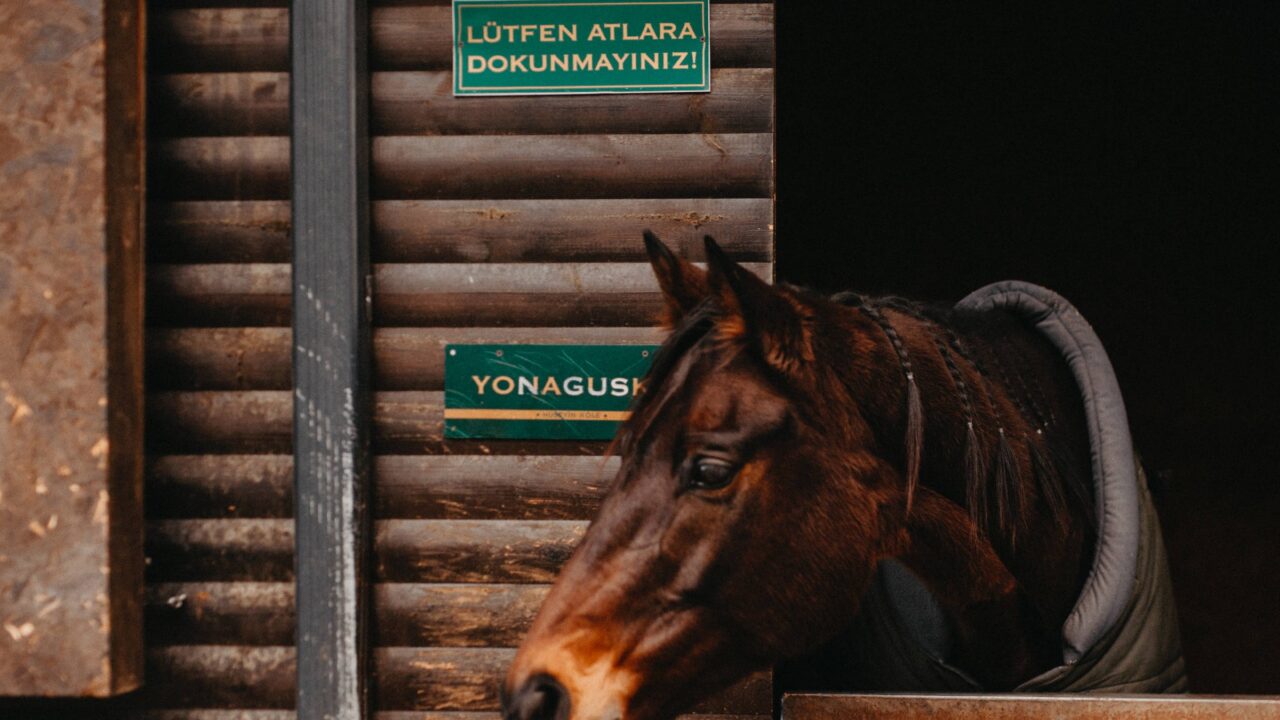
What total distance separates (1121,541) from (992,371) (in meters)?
0.39

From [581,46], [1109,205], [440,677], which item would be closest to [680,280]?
[581,46]

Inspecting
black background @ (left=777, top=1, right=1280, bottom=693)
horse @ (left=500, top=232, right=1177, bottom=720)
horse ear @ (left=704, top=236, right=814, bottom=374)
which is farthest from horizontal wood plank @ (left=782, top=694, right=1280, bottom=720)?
black background @ (left=777, top=1, right=1280, bottom=693)

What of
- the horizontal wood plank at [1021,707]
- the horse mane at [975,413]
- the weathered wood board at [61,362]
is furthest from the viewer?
the weathered wood board at [61,362]

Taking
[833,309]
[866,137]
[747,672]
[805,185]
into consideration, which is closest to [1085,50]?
[866,137]

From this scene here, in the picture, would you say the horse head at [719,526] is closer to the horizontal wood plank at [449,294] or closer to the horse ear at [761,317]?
the horse ear at [761,317]

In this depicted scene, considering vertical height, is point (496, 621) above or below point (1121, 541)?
below

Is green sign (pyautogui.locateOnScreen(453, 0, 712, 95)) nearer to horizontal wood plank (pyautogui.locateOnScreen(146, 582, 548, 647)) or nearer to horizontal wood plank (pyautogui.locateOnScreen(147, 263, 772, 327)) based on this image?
horizontal wood plank (pyautogui.locateOnScreen(147, 263, 772, 327))

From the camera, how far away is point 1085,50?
3.92 meters

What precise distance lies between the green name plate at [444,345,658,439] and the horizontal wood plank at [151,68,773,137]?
0.54m

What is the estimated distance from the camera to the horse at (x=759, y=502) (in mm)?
1252

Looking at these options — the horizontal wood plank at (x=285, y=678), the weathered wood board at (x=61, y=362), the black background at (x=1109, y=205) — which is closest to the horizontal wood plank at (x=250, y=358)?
the weathered wood board at (x=61, y=362)

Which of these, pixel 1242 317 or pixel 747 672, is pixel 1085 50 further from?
pixel 747 672

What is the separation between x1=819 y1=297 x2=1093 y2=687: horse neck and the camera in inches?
55.3

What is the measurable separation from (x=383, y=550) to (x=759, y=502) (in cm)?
109
